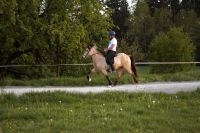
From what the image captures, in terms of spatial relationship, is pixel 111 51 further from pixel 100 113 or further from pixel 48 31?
pixel 48 31

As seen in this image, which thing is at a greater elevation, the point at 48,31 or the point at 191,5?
the point at 191,5

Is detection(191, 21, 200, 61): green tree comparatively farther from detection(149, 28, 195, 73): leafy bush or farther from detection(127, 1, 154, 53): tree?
detection(149, 28, 195, 73): leafy bush

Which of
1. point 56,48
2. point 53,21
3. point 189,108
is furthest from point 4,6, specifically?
point 189,108

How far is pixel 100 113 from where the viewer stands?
1447 cm

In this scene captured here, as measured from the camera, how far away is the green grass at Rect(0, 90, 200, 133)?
42.7 feet

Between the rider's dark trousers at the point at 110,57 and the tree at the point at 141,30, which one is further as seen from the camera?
the tree at the point at 141,30

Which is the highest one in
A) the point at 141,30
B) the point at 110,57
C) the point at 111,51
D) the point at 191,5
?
the point at 191,5

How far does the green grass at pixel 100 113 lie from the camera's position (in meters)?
13.0

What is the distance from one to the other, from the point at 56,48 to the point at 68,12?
3.20 m

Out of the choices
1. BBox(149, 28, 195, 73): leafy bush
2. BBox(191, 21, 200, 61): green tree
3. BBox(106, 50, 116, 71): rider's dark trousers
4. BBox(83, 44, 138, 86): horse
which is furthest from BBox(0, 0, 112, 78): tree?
BBox(191, 21, 200, 61): green tree

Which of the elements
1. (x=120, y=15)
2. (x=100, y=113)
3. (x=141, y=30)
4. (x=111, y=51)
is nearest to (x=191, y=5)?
(x=120, y=15)

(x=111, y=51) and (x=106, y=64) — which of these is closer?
(x=111, y=51)

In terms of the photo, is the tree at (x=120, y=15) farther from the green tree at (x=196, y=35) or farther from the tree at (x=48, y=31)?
the tree at (x=48, y=31)

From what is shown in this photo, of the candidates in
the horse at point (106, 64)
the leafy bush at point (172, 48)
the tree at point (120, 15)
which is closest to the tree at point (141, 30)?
the tree at point (120, 15)
